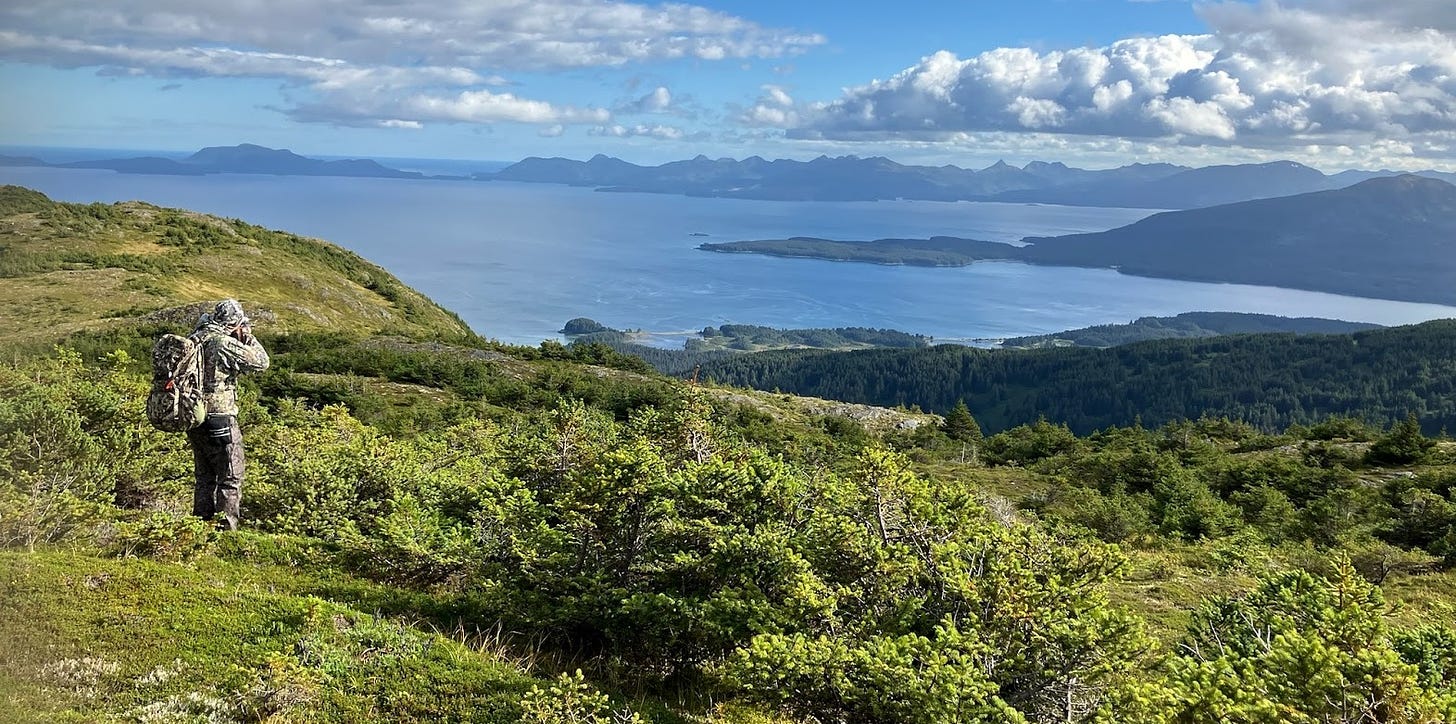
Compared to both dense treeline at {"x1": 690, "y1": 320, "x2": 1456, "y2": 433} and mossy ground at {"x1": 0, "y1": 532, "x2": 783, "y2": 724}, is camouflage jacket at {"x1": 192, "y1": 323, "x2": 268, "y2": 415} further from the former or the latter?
dense treeline at {"x1": 690, "y1": 320, "x2": 1456, "y2": 433}

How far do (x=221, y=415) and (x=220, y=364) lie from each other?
533mm

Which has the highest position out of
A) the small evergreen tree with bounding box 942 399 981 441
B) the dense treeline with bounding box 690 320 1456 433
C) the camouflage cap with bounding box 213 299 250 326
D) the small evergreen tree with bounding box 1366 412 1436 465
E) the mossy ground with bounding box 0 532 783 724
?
the camouflage cap with bounding box 213 299 250 326

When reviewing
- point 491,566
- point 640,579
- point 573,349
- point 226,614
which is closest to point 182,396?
point 226,614

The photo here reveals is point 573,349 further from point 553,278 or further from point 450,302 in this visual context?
point 553,278

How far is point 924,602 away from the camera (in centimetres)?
539

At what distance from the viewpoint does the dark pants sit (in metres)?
7.88

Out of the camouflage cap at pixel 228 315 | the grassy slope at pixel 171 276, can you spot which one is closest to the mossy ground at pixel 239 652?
the camouflage cap at pixel 228 315

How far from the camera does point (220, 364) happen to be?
779 centimetres

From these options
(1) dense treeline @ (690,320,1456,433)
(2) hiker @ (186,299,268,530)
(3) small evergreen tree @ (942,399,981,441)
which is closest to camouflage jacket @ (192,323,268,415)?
(2) hiker @ (186,299,268,530)

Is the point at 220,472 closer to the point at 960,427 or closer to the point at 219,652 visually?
the point at 219,652

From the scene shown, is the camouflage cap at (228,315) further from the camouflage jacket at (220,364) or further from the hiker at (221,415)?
the camouflage jacket at (220,364)

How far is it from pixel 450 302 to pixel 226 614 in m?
149

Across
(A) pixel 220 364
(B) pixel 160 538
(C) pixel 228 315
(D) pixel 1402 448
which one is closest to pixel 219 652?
(B) pixel 160 538

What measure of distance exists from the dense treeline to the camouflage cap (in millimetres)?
102953
